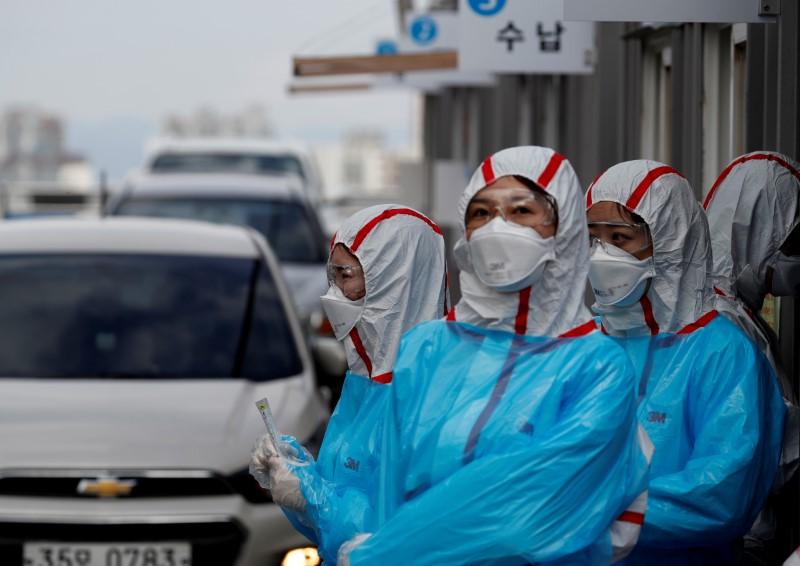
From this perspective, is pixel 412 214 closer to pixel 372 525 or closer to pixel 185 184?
pixel 372 525

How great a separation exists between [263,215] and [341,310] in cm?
793

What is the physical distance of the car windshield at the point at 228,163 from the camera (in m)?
17.8

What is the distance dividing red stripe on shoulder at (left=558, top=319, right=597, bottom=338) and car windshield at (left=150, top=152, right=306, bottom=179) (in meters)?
14.7

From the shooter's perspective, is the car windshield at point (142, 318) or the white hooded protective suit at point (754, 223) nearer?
the white hooded protective suit at point (754, 223)

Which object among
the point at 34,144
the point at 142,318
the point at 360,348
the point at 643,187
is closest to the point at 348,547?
the point at 360,348

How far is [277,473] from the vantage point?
138 inches

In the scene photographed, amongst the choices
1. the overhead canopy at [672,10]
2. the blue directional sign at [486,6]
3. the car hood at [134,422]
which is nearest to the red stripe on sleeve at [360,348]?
the overhead canopy at [672,10]

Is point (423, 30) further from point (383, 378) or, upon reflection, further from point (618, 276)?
point (383, 378)

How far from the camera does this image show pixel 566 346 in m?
3.05

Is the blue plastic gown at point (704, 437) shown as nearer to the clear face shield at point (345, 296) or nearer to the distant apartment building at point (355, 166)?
the clear face shield at point (345, 296)

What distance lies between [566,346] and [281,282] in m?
4.10

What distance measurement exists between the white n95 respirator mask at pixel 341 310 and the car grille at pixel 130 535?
5.71ft

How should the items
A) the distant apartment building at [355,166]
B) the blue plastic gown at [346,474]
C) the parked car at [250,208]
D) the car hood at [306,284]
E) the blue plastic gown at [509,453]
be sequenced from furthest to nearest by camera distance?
1. the distant apartment building at [355,166]
2. the parked car at [250,208]
3. the car hood at [306,284]
4. the blue plastic gown at [346,474]
5. the blue plastic gown at [509,453]

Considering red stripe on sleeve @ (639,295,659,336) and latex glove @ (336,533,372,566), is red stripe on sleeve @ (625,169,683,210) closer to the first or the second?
red stripe on sleeve @ (639,295,659,336)
